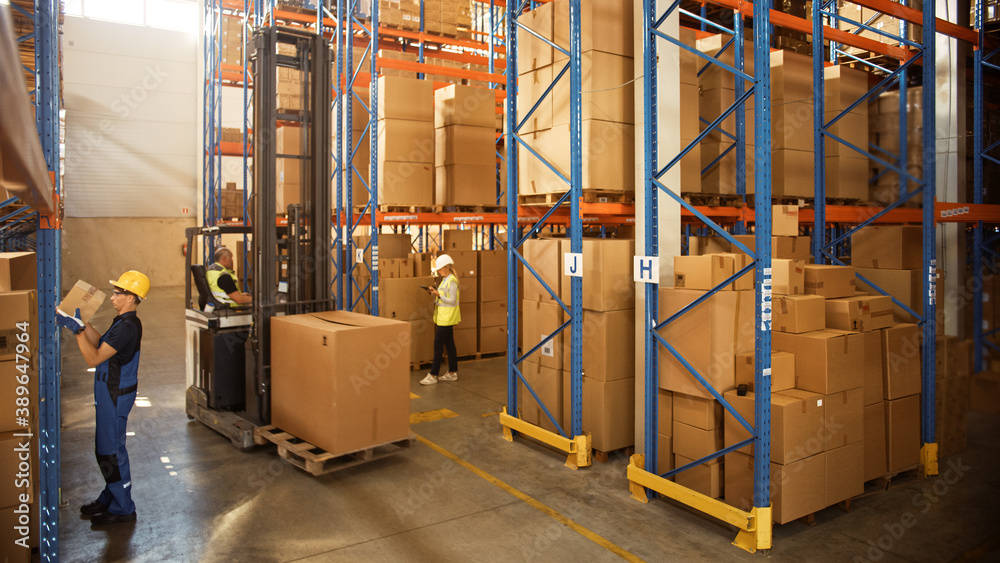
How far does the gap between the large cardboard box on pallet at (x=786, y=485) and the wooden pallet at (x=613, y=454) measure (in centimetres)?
145

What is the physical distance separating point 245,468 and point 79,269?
67.0 feet

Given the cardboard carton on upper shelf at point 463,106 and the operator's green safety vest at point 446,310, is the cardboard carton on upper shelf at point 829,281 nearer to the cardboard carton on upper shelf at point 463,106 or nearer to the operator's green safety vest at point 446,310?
the operator's green safety vest at point 446,310

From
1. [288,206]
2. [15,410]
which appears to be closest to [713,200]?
[288,206]

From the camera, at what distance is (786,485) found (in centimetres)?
443

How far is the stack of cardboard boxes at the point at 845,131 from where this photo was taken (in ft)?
25.3

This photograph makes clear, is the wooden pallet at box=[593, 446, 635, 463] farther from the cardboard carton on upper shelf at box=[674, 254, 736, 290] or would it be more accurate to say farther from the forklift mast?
the forklift mast

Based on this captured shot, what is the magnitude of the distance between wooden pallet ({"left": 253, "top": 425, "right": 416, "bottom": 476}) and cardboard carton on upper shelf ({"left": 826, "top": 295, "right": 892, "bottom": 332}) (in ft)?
12.3

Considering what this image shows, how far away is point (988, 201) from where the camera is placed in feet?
22.8

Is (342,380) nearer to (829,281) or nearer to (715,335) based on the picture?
(715,335)

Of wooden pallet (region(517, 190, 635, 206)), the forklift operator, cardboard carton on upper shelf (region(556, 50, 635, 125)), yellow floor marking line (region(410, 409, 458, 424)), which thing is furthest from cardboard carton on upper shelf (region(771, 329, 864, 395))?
the forklift operator

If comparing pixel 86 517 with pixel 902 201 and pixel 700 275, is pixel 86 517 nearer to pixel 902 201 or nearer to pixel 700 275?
pixel 700 275

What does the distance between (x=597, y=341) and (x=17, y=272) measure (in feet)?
14.6

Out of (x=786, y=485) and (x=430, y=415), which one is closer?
(x=786, y=485)

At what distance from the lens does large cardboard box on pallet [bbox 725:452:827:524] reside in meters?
4.42
